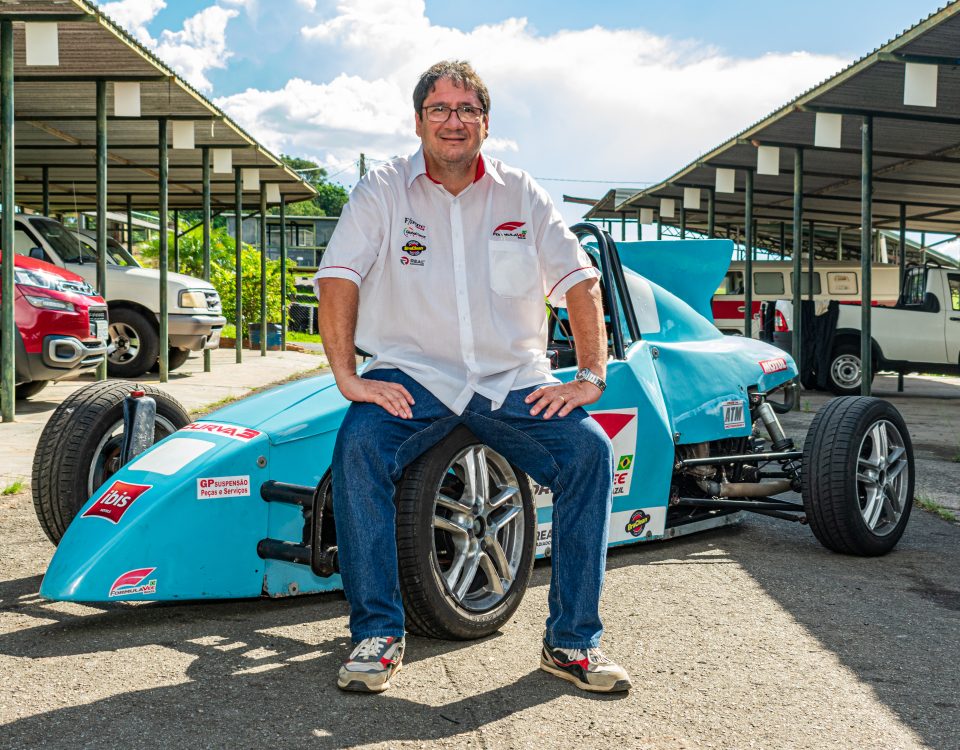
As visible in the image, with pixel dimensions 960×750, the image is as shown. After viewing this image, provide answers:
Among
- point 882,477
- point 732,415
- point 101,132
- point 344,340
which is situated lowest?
point 882,477

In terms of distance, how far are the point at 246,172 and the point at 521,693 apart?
1802 centimetres

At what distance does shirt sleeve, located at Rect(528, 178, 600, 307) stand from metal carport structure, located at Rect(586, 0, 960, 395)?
22.6ft

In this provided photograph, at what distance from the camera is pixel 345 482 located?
3.34 meters

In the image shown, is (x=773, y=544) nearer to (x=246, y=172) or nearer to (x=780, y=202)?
(x=246, y=172)

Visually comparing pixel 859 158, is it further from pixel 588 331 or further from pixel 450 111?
pixel 450 111

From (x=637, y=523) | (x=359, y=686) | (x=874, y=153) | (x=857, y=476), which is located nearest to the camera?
(x=359, y=686)

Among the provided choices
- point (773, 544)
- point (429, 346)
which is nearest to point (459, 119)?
point (429, 346)

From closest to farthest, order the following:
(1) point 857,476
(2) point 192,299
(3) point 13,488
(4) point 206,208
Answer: (1) point 857,476
(3) point 13,488
(2) point 192,299
(4) point 206,208

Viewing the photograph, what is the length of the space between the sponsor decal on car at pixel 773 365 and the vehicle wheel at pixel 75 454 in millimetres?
3201

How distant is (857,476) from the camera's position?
203 inches

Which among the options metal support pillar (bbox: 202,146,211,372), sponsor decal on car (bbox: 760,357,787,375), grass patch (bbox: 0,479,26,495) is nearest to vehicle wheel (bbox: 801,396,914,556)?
sponsor decal on car (bbox: 760,357,787,375)

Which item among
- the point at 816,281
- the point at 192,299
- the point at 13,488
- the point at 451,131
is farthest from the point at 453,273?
the point at 816,281

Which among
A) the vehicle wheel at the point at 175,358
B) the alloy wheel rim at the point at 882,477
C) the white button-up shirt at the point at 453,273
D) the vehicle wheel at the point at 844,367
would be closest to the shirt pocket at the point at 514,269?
the white button-up shirt at the point at 453,273

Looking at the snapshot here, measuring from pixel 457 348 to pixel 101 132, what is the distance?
1068 cm
